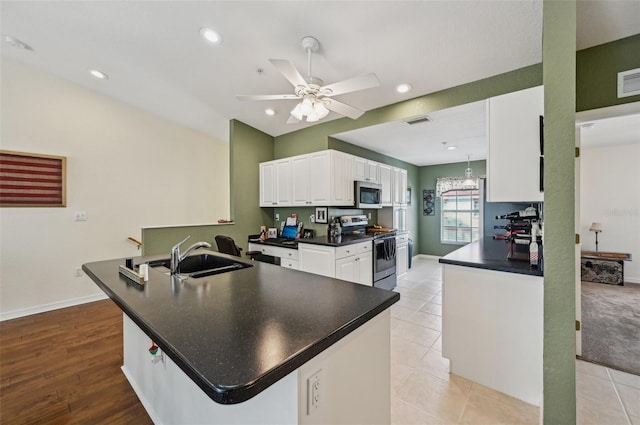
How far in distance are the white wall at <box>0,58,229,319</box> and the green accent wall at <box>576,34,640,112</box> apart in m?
5.70

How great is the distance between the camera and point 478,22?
2.04 meters

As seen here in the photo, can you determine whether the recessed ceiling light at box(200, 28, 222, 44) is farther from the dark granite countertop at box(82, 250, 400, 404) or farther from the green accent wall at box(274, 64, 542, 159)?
the dark granite countertop at box(82, 250, 400, 404)

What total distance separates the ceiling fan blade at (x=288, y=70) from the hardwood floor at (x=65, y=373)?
2610mm

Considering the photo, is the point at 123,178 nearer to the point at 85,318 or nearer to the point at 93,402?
the point at 85,318

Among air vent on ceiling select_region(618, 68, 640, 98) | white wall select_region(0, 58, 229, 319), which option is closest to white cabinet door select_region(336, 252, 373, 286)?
air vent on ceiling select_region(618, 68, 640, 98)

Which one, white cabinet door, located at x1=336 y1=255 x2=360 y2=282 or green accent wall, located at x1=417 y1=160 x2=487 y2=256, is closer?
white cabinet door, located at x1=336 y1=255 x2=360 y2=282

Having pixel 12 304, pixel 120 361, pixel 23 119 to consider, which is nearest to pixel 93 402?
pixel 120 361

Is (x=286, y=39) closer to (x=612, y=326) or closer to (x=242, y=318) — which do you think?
(x=242, y=318)

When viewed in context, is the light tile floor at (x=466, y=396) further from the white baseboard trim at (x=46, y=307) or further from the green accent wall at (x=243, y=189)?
the white baseboard trim at (x=46, y=307)

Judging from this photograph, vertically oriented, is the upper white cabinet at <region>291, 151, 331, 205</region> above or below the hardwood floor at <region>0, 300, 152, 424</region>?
above

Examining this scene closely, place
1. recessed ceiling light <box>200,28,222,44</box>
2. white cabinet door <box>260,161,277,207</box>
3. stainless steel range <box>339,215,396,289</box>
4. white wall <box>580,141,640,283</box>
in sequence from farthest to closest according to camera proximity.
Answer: white cabinet door <box>260,161,277,207</box> → white wall <box>580,141,640,283</box> → stainless steel range <box>339,215,396,289</box> → recessed ceiling light <box>200,28,222,44</box>

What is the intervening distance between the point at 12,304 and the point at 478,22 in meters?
6.14

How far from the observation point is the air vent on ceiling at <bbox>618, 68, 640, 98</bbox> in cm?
208

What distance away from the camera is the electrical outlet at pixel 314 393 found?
833 millimetres
